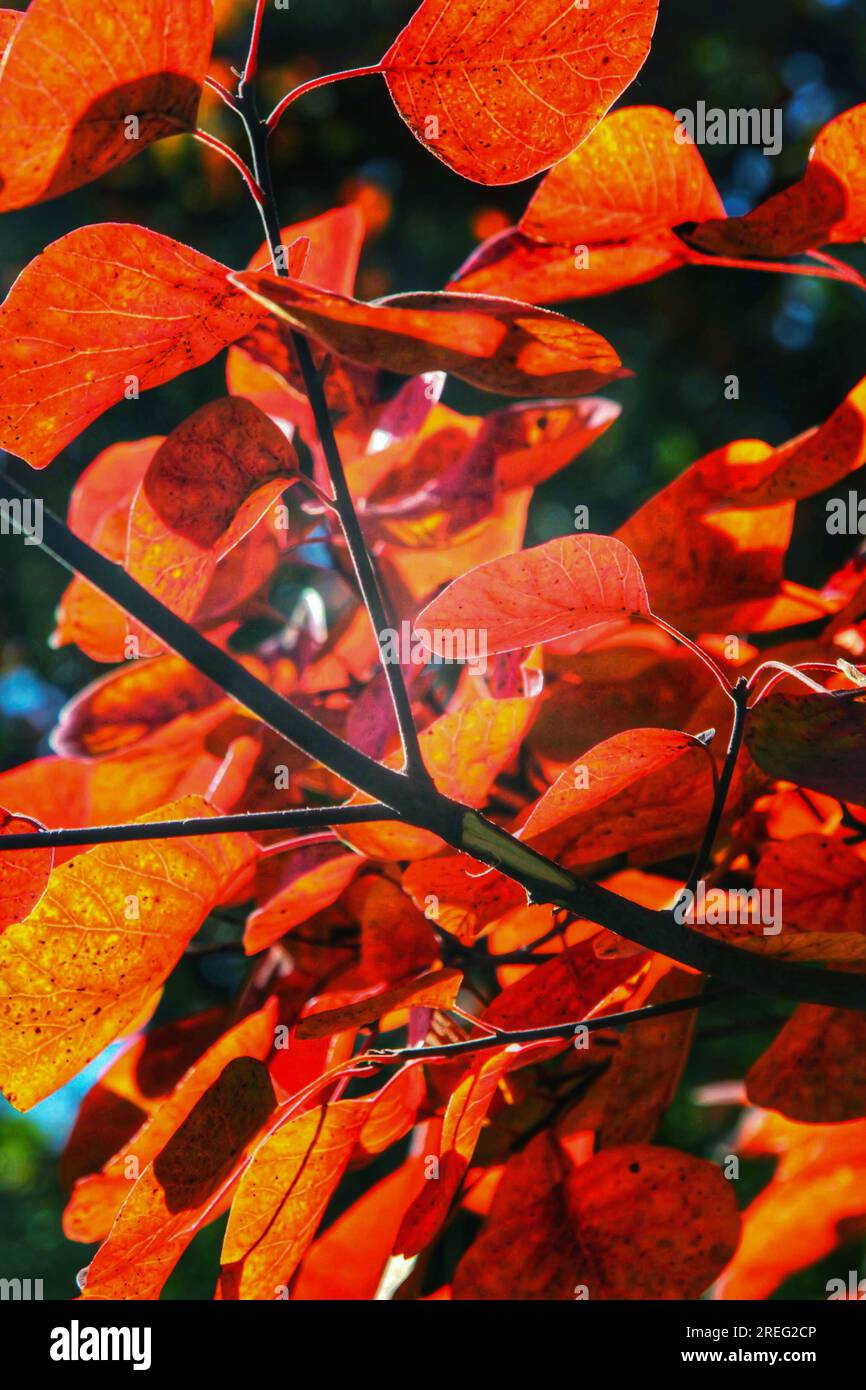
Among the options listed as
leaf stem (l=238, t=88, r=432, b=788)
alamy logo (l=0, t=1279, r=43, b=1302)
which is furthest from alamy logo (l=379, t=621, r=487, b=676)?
alamy logo (l=0, t=1279, r=43, b=1302)


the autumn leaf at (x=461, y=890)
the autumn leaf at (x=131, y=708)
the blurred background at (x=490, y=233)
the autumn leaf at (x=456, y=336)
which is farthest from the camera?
the blurred background at (x=490, y=233)

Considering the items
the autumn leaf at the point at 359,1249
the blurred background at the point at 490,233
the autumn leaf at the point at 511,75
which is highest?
the blurred background at the point at 490,233

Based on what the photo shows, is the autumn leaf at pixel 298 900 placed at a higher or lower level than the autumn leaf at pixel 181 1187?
higher

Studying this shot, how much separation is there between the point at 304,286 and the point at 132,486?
28cm

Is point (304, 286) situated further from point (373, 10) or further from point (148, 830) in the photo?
point (373, 10)

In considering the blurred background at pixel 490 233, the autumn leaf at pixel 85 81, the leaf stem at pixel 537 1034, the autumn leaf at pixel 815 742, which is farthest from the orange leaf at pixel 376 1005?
the blurred background at pixel 490 233

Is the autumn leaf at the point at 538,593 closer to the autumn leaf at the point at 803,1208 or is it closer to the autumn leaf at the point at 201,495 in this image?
the autumn leaf at the point at 201,495

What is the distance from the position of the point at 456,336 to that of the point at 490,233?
1.39m

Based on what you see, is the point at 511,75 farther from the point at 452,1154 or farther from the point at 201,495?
the point at 452,1154

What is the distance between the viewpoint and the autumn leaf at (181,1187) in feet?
0.98

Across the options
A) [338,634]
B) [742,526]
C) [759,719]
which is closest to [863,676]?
[759,719]

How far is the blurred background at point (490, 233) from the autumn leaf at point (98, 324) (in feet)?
3.71

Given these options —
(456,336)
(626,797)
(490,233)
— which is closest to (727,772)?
(626,797)
